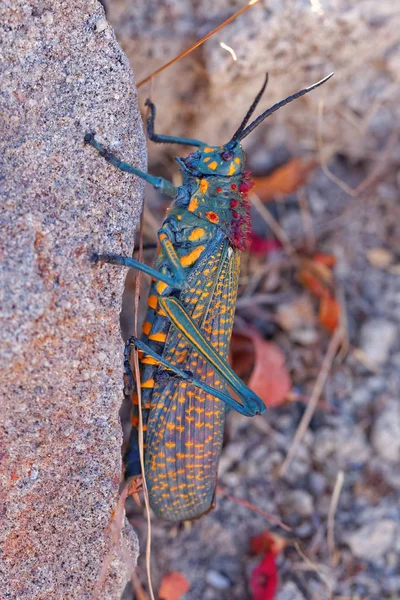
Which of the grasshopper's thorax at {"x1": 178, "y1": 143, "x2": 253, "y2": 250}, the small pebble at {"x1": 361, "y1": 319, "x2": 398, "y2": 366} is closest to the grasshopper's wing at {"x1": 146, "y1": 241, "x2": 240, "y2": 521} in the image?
the grasshopper's thorax at {"x1": 178, "y1": 143, "x2": 253, "y2": 250}

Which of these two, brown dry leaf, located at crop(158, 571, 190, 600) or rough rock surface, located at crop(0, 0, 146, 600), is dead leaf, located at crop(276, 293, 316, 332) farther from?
rough rock surface, located at crop(0, 0, 146, 600)

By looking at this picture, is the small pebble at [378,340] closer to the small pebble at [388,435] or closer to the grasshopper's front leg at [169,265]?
the small pebble at [388,435]

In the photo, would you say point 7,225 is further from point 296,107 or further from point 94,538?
point 296,107

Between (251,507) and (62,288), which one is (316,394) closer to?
(251,507)

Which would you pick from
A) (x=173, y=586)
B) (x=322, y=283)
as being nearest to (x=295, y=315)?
(x=322, y=283)

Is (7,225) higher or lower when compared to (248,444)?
higher

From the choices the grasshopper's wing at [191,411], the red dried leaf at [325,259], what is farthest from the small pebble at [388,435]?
the grasshopper's wing at [191,411]

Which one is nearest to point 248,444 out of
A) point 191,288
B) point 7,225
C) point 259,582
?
point 259,582
